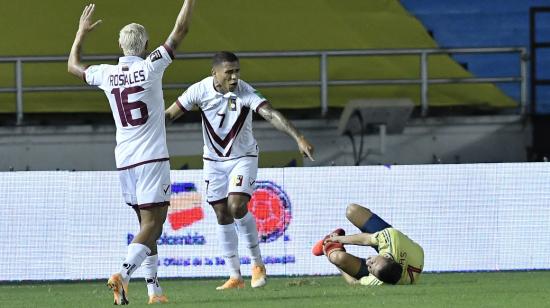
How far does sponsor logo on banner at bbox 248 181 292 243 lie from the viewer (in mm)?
16844

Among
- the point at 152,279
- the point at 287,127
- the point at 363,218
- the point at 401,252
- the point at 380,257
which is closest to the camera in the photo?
the point at 152,279

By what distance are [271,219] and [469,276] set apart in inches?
89.2

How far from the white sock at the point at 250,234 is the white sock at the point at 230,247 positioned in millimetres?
93

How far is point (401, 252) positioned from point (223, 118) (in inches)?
80.6

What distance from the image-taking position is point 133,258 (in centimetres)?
1197

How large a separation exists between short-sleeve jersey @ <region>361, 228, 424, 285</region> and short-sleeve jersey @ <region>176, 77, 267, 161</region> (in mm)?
1488

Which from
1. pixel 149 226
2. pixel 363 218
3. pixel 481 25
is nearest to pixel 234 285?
pixel 363 218

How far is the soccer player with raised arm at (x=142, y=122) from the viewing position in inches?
472

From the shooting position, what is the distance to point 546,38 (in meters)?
23.4

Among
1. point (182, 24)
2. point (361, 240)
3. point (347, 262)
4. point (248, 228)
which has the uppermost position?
point (182, 24)

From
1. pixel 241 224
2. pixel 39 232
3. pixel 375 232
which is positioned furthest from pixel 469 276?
pixel 39 232

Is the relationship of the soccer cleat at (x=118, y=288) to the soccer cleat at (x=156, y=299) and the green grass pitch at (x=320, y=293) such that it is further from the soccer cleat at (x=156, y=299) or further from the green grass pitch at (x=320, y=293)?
the soccer cleat at (x=156, y=299)

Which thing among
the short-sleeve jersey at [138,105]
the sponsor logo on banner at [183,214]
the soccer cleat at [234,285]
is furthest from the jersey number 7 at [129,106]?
the sponsor logo on banner at [183,214]

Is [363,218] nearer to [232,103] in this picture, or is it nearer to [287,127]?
[232,103]
